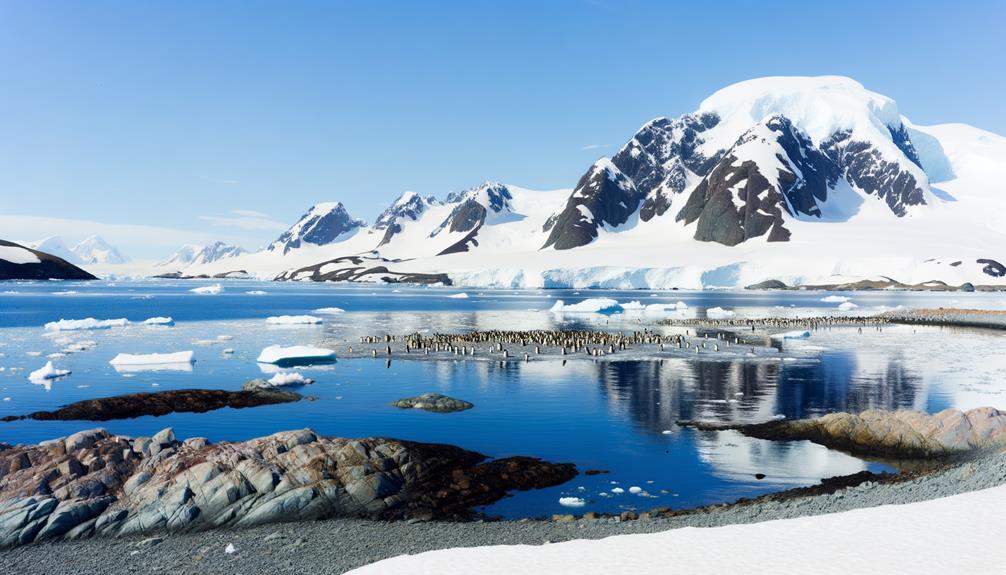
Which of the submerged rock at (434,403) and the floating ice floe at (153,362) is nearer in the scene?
the submerged rock at (434,403)

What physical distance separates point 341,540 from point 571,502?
5890mm

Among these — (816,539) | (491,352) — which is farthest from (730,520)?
→ (491,352)

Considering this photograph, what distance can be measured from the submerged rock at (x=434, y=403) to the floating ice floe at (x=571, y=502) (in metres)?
12.9

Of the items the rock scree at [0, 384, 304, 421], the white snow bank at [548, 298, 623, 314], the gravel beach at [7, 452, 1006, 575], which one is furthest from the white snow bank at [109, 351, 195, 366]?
the white snow bank at [548, 298, 623, 314]

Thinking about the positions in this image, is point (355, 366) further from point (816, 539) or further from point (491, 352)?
point (816, 539)

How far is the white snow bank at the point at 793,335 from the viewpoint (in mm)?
63581

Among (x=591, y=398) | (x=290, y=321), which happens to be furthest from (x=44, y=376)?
(x=290, y=321)

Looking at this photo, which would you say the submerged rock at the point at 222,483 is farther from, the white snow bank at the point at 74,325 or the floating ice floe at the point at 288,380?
the white snow bank at the point at 74,325

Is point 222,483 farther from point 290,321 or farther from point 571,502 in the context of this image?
point 290,321

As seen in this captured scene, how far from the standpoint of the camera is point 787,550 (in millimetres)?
12078

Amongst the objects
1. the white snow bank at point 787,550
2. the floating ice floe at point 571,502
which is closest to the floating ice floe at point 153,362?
the floating ice floe at point 571,502

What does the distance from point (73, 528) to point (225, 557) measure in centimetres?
424

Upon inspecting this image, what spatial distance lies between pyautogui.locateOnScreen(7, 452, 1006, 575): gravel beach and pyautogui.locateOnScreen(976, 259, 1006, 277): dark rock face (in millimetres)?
184745

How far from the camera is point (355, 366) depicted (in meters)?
44.7
